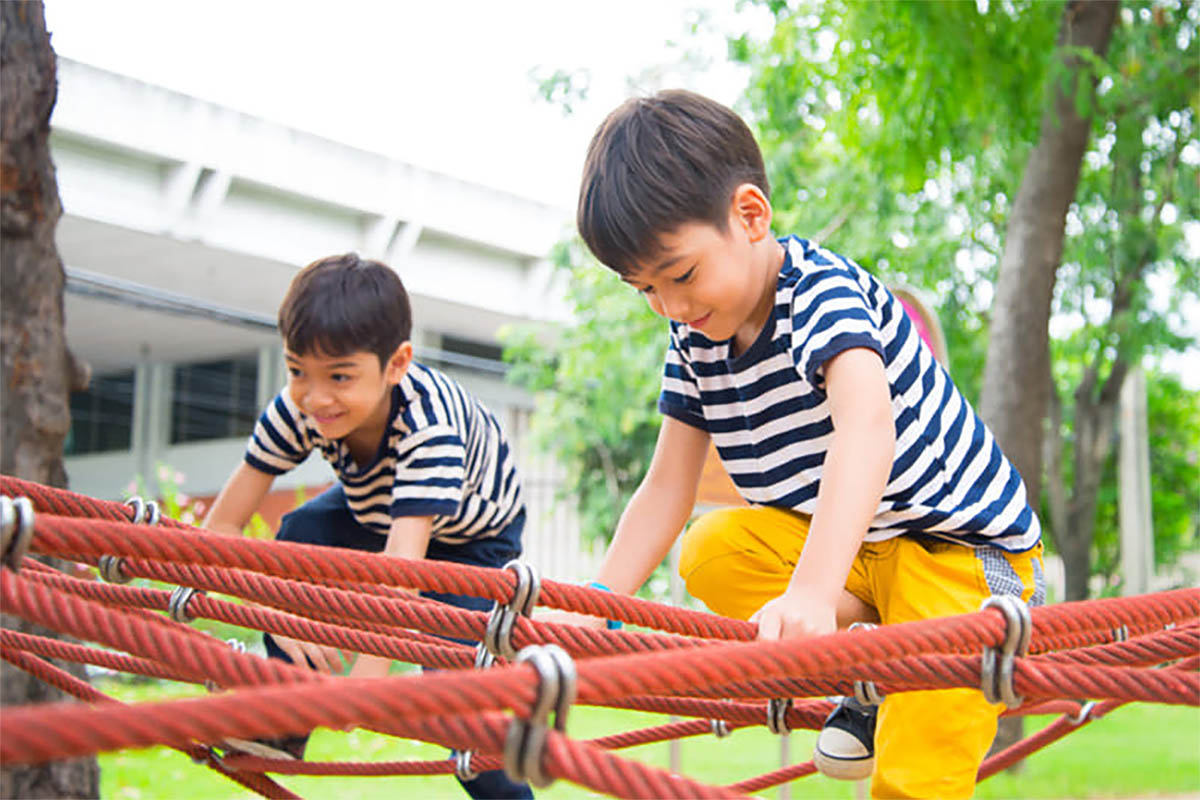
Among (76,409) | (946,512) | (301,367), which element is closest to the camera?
(946,512)

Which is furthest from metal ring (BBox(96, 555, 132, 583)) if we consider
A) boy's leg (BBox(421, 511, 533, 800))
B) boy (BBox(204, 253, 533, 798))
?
boy's leg (BBox(421, 511, 533, 800))

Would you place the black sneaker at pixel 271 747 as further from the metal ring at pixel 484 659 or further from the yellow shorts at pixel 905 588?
the yellow shorts at pixel 905 588

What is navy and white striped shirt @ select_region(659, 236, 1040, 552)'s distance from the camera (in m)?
1.72

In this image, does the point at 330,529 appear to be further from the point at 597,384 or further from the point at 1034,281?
the point at 597,384

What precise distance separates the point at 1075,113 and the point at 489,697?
408 centimetres

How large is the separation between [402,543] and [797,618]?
1002mm

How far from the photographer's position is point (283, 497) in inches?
549

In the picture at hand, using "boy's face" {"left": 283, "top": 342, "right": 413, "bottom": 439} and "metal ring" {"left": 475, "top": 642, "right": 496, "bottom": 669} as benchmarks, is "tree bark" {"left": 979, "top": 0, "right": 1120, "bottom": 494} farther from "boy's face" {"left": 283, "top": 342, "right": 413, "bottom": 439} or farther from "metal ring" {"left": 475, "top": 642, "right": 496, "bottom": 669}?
"metal ring" {"left": 475, "top": 642, "right": 496, "bottom": 669}

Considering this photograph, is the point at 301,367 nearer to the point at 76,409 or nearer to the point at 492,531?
the point at 492,531

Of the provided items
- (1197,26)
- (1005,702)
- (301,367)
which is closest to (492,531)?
(301,367)

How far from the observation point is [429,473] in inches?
89.1

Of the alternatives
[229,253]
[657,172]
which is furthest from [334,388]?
[229,253]

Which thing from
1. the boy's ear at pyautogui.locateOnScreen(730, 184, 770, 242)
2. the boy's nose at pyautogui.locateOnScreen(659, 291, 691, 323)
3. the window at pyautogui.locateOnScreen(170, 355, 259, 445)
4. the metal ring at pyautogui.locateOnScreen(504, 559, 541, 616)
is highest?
the boy's ear at pyautogui.locateOnScreen(730, 184, 770, 242)

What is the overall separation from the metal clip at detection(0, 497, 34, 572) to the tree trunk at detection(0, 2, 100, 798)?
163 centimetres
